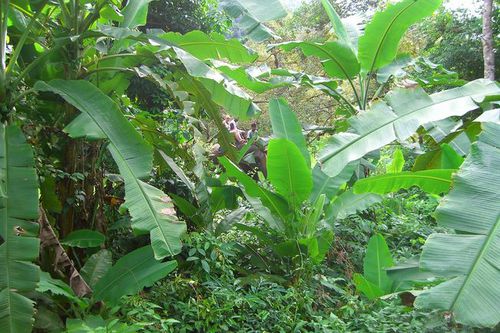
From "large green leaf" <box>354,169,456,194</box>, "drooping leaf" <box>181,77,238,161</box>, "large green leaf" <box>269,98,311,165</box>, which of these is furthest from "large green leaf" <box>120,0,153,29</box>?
"large green leaf" <box>354,169,456,194</box>

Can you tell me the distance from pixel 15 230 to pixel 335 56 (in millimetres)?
3443

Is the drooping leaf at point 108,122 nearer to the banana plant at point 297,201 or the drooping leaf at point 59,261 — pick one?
the drooping leaf at point 59,261

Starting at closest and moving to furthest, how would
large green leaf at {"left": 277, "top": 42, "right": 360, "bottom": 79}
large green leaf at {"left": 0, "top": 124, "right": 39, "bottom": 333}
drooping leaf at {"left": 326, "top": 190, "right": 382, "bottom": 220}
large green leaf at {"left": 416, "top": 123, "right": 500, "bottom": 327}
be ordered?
1. large green leaf at {"left": 416, "top": 123, "right": 500, "bottom": 327}
2. large green leaf at {"left": 0, "top": 124, "right": 39, "bottom": 333}
3. drooping leaf at {"left": 326, "top": 190, "right": 382, "bottom": 220}
4. large green leaf at {"left": 277, "top": 42, "right": 360, "bottom": 79}

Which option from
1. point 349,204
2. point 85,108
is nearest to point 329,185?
point 349,204

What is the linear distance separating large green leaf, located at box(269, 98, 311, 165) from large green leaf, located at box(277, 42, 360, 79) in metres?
0.78

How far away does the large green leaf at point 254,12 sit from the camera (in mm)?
2850

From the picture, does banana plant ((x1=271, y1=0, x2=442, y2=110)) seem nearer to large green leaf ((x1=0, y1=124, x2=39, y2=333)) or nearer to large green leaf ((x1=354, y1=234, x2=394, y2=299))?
large green leaf ((x1=354, y1=234, x2=394, y2=299))

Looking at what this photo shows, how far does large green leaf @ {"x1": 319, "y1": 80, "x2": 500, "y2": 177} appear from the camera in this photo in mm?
2992

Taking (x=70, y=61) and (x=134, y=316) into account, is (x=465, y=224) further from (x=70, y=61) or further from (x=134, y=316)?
(x=70, y=61)

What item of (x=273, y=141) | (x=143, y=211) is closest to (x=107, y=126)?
(x=143, y=211)

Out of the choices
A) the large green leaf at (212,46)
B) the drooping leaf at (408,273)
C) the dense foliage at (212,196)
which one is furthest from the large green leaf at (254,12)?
the drooping leaf at (408,273)

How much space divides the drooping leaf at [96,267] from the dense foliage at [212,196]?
0.04 feet

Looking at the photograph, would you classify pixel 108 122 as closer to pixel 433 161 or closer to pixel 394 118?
pixel 394 118

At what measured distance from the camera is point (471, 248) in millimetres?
1948
